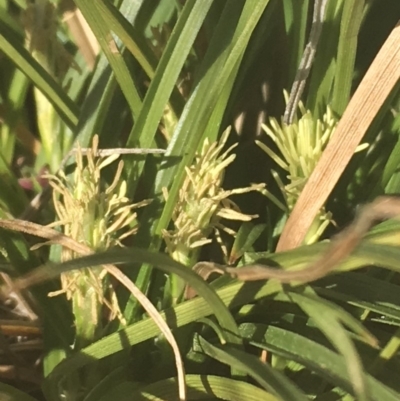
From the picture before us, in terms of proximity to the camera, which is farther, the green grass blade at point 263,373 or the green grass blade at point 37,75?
the green grass blade at point 37,75

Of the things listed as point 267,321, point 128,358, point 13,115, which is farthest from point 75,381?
point 13,115

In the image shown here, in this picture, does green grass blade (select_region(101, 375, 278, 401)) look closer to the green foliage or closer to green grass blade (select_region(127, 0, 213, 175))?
the green foliage

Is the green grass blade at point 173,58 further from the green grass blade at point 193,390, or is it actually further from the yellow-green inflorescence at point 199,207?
the green grass blade at point 193,390

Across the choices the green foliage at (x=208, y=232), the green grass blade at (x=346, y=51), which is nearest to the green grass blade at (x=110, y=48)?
the green foliage at (x=208, y=232)

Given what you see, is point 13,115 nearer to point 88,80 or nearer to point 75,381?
point 88,80

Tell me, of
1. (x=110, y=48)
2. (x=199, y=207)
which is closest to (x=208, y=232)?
(x=199, y=207)

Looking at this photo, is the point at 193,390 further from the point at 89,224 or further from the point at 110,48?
the point at 110,48

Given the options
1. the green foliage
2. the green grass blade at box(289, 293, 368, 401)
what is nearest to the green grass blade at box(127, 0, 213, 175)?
the green foliage
